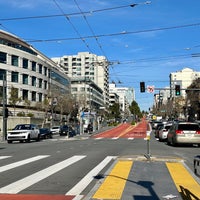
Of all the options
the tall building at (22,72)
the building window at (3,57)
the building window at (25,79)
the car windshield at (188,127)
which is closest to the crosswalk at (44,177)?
the car windshield at (188,127)

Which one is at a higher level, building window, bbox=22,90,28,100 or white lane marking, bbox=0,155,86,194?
building window, bbox=22,90,28,100

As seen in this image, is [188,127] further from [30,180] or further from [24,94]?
[24,94]

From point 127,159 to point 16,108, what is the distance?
68.1m

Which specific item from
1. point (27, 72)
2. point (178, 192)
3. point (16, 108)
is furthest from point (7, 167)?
point (27, 72)

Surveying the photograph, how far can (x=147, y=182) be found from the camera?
10.9 metres

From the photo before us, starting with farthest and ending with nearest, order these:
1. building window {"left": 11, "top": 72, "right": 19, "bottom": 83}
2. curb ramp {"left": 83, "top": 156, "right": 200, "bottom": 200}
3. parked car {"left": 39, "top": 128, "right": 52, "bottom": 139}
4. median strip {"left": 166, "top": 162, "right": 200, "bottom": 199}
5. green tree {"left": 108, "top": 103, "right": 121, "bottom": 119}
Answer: green tree {"left": 108, "top": 103, "right": 121, "bottom": 119}, building window {"left": 11, "top": 72, "right": 19, "bottom": 83}, parked car {"left": 39, "top": 128, "right": 52, "bottom": 139}, median strip {"left": 166, "top": 162, "right": 200, "bottom": 199}, curb ramp {"left": 83, "top": 156, "right": 200, "bottom": 200}

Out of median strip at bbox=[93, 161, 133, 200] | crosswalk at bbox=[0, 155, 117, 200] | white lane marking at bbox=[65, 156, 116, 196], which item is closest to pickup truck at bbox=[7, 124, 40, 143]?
crosswalk at bbox=[0, 155, 117, 200]

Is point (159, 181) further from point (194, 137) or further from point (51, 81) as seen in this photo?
point (51, 81)

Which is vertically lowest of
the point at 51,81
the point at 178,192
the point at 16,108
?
the point at 178,192

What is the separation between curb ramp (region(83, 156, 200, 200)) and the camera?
8.95 m

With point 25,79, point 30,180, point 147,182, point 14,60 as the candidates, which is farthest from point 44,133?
point 25,79

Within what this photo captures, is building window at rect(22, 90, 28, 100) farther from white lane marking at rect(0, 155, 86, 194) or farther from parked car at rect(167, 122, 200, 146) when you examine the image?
white lane marking at rect(0, 155, 86, 194)

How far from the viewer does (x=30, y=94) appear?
90.3 m

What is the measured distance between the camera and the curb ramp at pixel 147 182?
8953 millimetres
